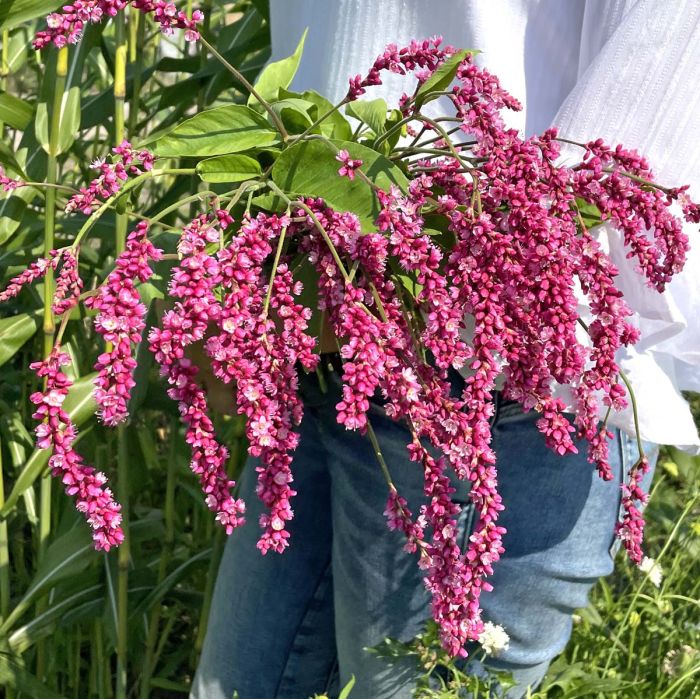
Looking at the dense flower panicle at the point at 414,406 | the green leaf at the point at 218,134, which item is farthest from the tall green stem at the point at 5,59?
the dense flower panicle at the point at 414,406

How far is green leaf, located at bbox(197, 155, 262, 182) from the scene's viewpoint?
0.79 metres

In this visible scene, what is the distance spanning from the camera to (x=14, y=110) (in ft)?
3.91

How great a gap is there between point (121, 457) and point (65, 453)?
0.56 m

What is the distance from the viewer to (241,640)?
1.25 metres

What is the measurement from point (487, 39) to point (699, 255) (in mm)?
251

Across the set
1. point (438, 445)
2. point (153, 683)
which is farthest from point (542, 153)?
point (153, 683)

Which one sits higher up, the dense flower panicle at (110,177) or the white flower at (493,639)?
the dense flower panicle at (110,177)

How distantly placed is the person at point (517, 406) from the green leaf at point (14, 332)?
336 millimetres

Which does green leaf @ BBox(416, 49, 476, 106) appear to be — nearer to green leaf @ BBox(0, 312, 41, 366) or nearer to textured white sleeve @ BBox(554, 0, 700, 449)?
textured white sleeve @ BBox(554, 0, 700, 449)

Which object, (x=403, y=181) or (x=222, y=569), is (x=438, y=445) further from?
(x=222, y=569)

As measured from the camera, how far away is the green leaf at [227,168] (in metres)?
0.79

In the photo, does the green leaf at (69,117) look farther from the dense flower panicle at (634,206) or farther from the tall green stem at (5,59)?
the dense flower panicle at (634,206)

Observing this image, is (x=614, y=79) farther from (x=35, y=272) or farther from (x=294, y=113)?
(x=35, y=272)

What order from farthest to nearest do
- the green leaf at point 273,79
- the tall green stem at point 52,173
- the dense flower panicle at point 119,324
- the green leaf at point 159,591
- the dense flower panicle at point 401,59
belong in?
the green leaf at point 159,591 → the tall green stem at point 52,173 → the green leaf at point 273,79 → the dense flower panicle at point 401,59 → the dense flower panicle at point 119,324
